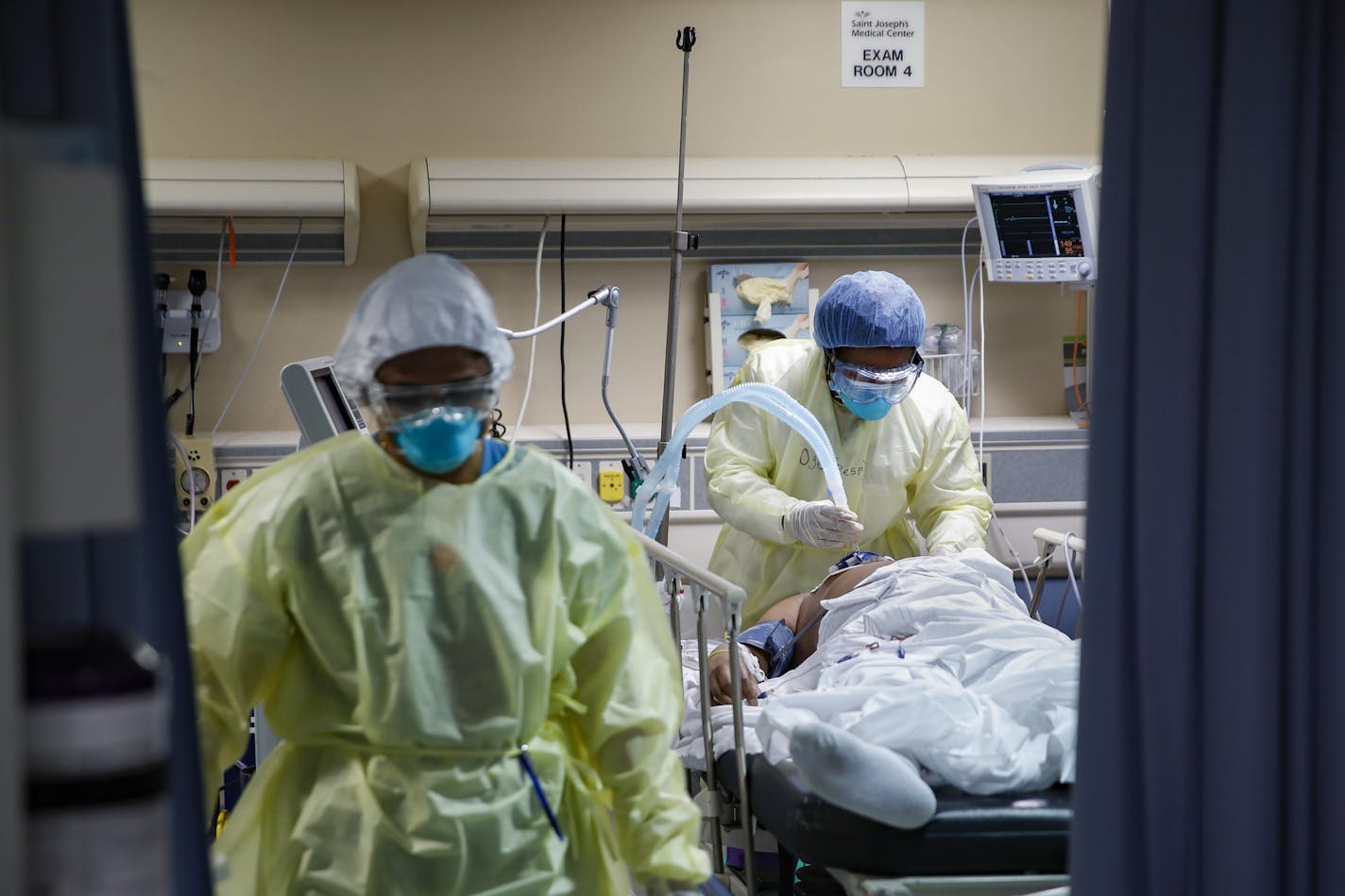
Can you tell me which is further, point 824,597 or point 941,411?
point 941,411

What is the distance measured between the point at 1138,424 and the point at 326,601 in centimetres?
88

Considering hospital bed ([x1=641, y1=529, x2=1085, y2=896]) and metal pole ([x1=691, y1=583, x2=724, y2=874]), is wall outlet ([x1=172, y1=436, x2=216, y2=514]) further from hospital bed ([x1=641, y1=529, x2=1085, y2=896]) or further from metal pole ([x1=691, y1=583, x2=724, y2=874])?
hospital bed ([x1=641, y1=529, x2=1085, y2=896])

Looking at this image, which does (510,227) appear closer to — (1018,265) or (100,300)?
(1018,265)

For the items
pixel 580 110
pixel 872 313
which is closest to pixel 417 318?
pixel 872 313

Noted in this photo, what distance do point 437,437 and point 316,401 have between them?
592 mm

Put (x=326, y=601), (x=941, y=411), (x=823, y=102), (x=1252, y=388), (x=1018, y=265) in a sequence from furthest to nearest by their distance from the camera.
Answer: (x=823, y=102) < (x=1018, y=265) < (x=941, y=411) < (x=326, y=601) < (x=1252, y=388)

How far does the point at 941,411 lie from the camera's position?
10.3 feet

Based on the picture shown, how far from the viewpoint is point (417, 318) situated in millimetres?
1530

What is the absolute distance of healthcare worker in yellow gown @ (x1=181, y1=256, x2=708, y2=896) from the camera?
4.82 feet

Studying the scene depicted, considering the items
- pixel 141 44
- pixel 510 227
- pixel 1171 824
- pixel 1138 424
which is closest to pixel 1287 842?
pixel 1171 824

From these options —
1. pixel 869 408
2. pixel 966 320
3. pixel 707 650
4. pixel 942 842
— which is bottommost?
pixel 942 842

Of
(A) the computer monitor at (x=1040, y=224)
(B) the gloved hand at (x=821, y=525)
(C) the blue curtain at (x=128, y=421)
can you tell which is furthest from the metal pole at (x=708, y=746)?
(A) the computer monitor at (x=1040, y=224)

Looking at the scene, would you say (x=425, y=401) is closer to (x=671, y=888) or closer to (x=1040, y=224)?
(x=671, y=888)

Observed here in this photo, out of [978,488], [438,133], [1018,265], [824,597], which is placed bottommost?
[824,597]
